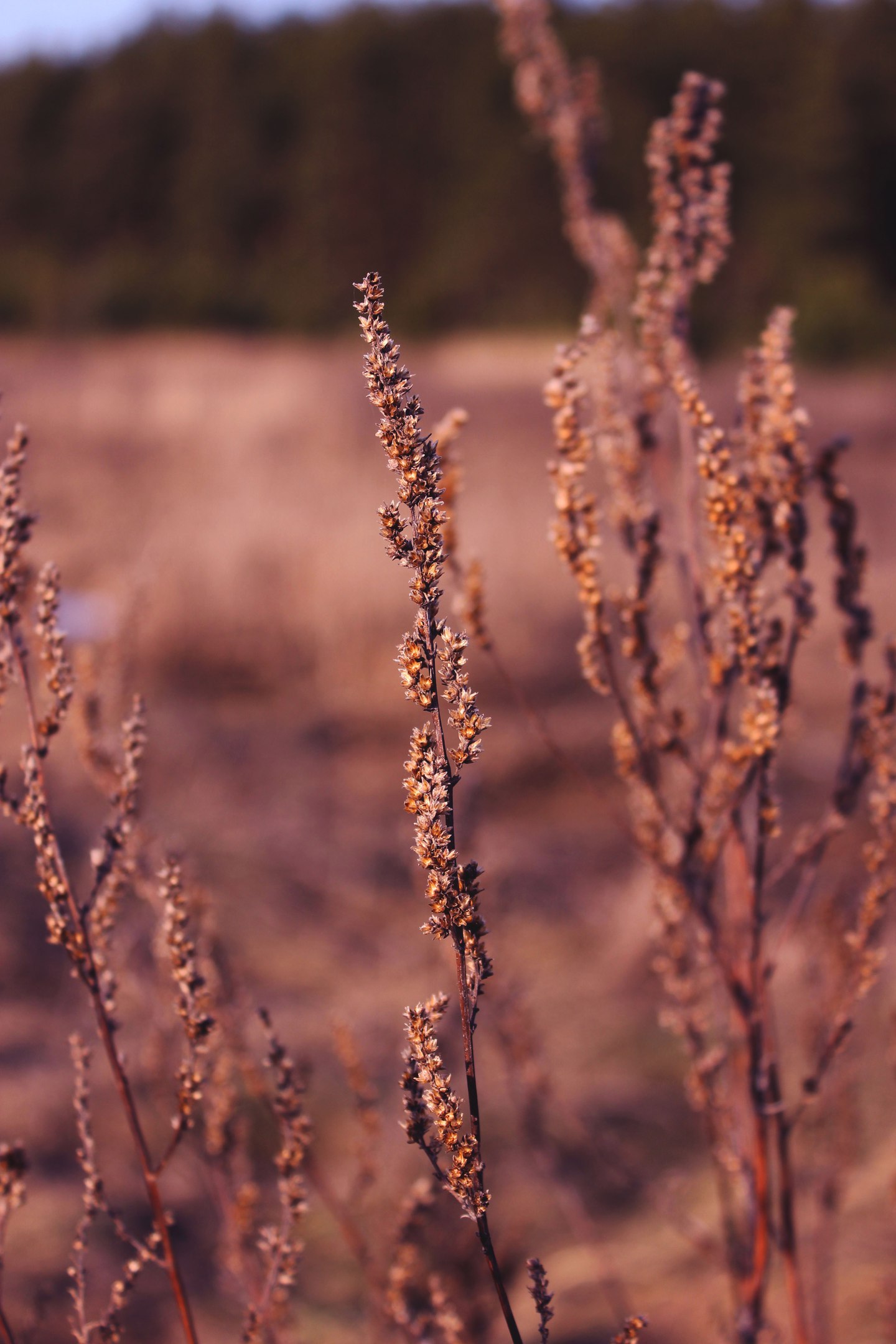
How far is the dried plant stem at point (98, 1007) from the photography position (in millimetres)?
915

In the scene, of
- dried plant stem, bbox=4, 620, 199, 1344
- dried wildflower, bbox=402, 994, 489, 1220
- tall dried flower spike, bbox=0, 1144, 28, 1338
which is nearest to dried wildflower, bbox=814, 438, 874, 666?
dried wildflower, bbox=402, 994, 489, 1220

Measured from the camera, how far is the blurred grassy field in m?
2.43

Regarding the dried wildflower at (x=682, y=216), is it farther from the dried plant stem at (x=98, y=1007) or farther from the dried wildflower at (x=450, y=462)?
the dried plant stem at (x=98, y=1007)

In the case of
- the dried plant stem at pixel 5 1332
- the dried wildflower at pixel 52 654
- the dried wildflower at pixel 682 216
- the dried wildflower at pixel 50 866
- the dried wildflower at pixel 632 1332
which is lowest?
the dried wildflower at pixel 632 1332

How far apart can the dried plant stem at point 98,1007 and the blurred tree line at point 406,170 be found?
869 inches

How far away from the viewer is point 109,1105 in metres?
3.31

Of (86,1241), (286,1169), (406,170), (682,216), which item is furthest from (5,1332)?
(406,170)

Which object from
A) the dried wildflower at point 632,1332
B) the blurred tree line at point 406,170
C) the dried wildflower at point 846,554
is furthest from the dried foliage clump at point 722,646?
the blurred tree line at point 406,170

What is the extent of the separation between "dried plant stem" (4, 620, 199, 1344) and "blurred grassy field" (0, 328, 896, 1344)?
0.18m

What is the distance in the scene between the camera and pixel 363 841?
580 cm

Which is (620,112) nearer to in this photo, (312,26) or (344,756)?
(312,26)

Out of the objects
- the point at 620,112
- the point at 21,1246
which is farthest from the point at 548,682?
the point at 620,112

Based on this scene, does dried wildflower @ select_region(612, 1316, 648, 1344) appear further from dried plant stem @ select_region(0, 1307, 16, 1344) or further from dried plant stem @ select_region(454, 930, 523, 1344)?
dried plant stem @ select_region(0, 1307, 16, 1344)

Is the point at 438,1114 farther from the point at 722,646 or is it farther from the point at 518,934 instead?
the point at 518,934
